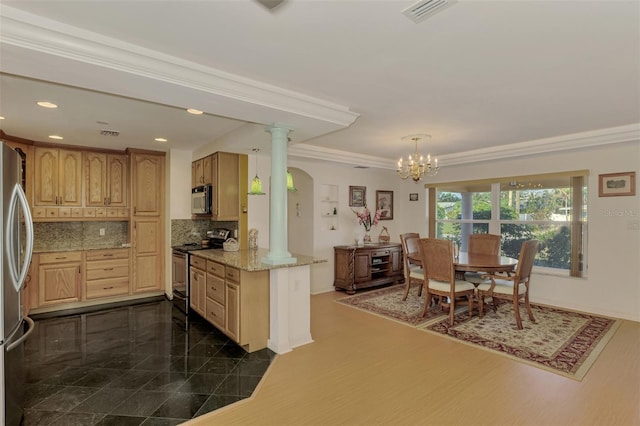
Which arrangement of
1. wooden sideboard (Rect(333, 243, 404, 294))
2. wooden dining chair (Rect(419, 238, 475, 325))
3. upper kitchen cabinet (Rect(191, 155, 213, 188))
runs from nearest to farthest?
wooden dining chair (Rect(419, 238, 475, 325)) → upper kitchen cabinet (Rect(191, 155, 213, 188)) → wooden sideboard (Rect(333, 243, 404, 294))

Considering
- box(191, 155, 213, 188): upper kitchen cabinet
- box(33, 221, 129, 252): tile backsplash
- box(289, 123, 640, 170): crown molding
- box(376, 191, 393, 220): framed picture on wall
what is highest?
box(289, 123, 640, 170): crown molding

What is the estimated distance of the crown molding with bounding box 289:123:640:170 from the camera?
13.3 ft

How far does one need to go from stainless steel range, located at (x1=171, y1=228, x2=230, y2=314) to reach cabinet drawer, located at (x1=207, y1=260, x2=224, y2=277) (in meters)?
0.64

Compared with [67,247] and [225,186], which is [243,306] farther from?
[67,247]

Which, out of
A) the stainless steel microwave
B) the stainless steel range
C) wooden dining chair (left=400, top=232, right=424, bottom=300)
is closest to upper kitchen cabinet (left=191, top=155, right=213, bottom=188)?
the stainless steel microwave

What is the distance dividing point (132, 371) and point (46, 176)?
135 inches

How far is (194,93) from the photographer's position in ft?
8.00

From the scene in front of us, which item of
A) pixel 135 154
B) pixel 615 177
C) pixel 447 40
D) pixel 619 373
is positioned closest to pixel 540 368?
pixel 619 373

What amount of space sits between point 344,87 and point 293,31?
0.93 meters

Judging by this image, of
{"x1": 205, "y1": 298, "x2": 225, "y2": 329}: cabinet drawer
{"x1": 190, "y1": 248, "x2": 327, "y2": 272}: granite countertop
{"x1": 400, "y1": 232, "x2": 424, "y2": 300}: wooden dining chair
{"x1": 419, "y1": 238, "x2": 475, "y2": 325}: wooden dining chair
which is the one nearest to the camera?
{"x1": 190, "y1": 248, "x2": 327, "y2": 272}: granite countertop

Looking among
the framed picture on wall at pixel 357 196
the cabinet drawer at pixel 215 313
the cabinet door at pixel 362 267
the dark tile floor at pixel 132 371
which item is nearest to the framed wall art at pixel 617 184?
the cabinet door at pixel 362 267

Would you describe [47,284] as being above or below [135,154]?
below

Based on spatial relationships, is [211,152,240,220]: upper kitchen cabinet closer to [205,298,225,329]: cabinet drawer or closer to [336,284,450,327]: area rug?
[205,298,225,329]: cabinet drawer

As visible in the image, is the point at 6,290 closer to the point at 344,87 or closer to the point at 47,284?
the point at 344,87
